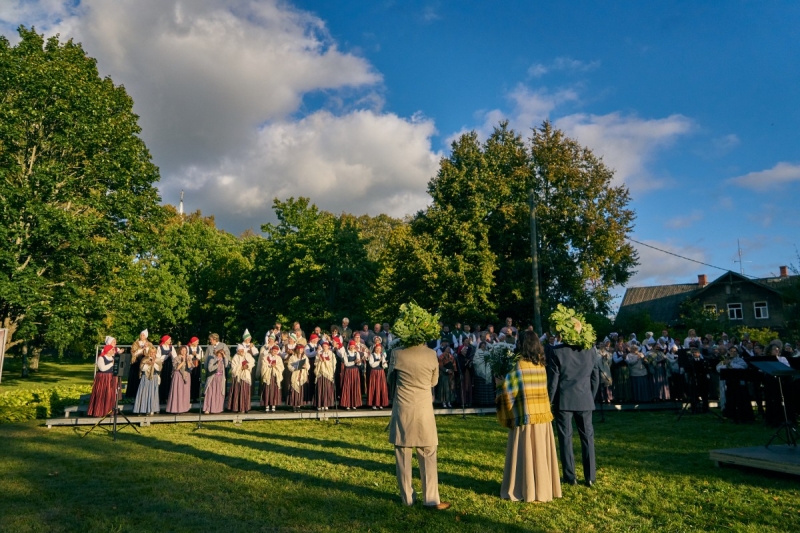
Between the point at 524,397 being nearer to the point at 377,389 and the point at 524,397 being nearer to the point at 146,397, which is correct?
the point at 377,389

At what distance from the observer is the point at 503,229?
32.5m

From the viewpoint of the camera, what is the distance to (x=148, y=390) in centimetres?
1391

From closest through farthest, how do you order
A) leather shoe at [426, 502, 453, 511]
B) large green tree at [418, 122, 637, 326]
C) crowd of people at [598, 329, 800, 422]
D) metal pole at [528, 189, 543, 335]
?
1. leather shoe at [426, 502, 453, 511]
2. crowd of people at [598, 329, 800, 422]
3. metal pole at [528, 189, 543, 335]
4. large green tree at [418, 122, 637, 326]

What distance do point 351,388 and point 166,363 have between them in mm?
5321

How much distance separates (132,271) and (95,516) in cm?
2181

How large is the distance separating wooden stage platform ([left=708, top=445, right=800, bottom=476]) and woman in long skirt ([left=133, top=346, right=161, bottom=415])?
12.4 m

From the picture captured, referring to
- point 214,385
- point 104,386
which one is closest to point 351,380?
point 214,385

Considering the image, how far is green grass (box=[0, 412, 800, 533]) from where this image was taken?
569 centimetres

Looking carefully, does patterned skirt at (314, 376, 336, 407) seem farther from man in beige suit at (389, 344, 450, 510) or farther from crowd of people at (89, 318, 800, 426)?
man in beige suit at (389, 344, 450, 510)

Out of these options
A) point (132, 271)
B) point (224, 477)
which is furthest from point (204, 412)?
point (132, 271)

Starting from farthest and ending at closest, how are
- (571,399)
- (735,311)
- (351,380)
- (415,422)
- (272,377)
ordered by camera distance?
(735,311), (351,380), (272,377), (571,399), (415,422)

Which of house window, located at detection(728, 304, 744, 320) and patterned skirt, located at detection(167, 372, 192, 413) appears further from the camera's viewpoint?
house window, located at detection(728, 304, 744, 320)

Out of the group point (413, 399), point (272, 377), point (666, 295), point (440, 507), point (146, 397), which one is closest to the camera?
point (440, 507)

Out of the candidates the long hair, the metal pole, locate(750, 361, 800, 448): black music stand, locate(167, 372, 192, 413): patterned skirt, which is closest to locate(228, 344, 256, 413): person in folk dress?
locate(167, 372, 192, 413): patterned skirt
